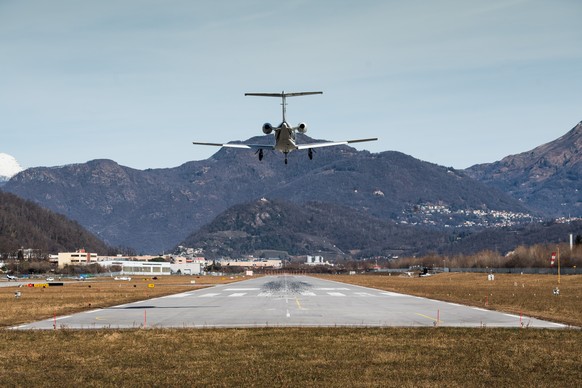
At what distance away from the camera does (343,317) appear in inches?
2216

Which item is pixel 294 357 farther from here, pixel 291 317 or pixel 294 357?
pixel 291 317

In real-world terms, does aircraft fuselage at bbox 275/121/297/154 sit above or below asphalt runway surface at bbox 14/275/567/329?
above

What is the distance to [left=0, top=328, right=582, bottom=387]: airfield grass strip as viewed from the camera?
28.9m

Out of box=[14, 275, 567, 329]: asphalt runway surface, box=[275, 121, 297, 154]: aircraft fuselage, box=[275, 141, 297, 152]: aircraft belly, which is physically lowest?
box=[14, 275, 567, 329]: asphalt runway surface

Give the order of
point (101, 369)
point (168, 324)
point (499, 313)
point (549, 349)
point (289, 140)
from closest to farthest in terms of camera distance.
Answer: point (101, 369) < point (549, 349) < point (168, 324) < point (499, 313) < point (289, 140)

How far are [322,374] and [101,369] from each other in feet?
28.8

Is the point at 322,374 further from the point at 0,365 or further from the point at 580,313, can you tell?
the point at 580,313

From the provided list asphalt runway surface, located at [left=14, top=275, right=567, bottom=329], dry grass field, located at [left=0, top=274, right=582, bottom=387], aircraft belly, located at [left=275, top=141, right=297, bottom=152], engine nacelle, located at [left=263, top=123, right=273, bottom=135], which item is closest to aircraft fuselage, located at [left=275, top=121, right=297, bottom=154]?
aircraft belly, located at [left=275, top=141, right=297, bottom=152]

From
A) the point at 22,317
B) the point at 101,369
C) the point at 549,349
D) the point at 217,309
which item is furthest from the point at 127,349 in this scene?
the point at 217,309

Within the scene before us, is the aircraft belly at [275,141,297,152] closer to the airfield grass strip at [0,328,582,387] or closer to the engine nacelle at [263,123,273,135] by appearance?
the engine nacelle at [263,123,273,135]

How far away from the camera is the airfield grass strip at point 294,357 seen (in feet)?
94.7

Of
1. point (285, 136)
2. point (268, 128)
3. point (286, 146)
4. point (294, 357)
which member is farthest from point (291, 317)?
point (294, 357)

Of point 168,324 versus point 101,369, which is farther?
point 168,324

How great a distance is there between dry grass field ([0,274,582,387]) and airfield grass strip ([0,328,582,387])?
0.15ft
